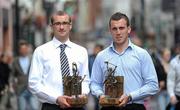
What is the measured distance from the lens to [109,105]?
891 cm

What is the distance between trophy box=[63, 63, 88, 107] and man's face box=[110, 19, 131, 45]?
0.62m

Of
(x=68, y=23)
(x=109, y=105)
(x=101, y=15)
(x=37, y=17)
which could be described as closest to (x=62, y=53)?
(x=68, y=23)

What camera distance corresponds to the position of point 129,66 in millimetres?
9164

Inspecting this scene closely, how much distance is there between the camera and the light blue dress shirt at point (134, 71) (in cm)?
916

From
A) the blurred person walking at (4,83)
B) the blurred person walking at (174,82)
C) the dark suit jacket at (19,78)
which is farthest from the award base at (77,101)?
the blurred person walking at (4,83)

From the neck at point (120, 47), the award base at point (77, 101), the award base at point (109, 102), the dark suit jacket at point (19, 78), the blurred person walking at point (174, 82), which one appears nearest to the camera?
the award base at point (109, 102)

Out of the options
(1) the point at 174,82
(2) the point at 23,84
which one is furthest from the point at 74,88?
(2) the point at 23,84

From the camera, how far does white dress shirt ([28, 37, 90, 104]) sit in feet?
30.9

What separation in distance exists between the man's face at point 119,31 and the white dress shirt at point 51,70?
64 cm

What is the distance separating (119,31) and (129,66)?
42 cm

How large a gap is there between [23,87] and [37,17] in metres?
22.9

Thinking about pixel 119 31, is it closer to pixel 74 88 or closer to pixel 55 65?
pixel 74 88

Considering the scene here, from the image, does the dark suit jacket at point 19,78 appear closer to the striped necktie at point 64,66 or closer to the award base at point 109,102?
the striped necktie at point 64,66

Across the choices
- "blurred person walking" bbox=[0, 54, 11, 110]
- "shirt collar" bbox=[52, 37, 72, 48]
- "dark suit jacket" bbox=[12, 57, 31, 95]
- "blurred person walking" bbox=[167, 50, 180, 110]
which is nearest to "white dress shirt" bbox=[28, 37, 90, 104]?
"shirt collar" bbox=[52, 37, 72, 48]
